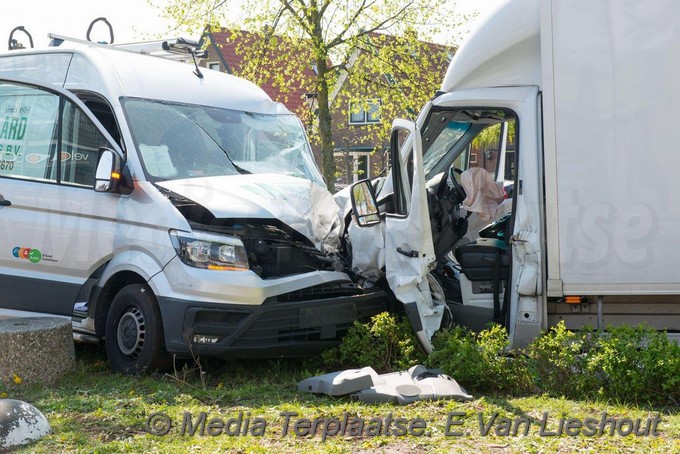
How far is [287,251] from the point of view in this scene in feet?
24.5

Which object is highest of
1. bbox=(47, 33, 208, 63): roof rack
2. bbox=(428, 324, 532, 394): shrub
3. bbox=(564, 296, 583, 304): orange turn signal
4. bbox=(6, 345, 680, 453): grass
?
bbox=(47, 33, 208, 63): roof rack

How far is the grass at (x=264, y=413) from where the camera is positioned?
531 centimetres

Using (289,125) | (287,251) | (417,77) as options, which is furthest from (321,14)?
(287,251)

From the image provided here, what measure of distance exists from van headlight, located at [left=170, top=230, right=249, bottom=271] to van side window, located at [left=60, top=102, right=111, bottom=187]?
1.21 meters

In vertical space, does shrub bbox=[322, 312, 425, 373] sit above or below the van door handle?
below

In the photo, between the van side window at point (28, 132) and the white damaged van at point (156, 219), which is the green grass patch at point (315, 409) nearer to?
the white damaged van at point (156, 219)

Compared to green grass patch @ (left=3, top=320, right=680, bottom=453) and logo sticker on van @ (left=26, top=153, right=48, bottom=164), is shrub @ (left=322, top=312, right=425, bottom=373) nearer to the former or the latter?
green grass patch @ (left=3, top=320, right=680, bottom=453)

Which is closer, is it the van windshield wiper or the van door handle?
the van door handle

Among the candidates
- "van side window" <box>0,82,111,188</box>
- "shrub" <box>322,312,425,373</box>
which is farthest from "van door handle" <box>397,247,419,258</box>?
"van side window" <box>0,82,111,188</box>

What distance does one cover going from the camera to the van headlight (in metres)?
7.10

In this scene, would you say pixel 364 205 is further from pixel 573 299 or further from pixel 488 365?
pixel 573 299

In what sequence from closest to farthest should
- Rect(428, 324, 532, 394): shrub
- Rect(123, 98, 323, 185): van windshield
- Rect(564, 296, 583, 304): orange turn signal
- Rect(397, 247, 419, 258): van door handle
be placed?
Rect(428, 324, 532, 394): shrub, Rect(564, 296, 583, 304): orange turn signal, Rect(397, 247, 419, 258): van door handle, Rect(123, 98, 323, 185): van windshield

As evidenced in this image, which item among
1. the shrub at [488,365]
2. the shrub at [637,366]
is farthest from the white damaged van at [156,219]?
the shrub at [637,366]

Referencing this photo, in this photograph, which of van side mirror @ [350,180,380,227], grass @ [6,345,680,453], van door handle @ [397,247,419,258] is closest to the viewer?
grass @ [6,345,680,453]
